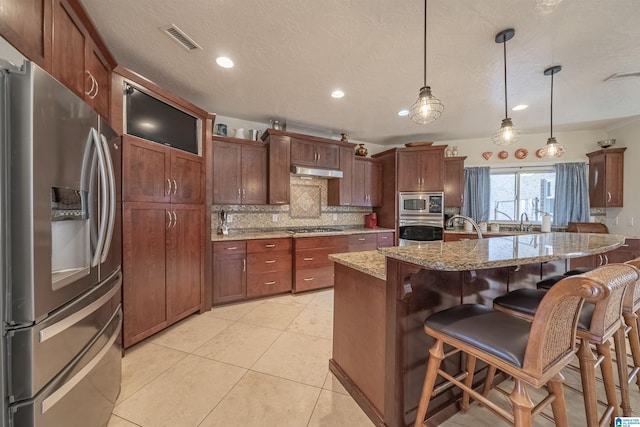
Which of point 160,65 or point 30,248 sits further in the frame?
point 160,65

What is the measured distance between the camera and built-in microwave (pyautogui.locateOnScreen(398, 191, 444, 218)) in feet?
13.8

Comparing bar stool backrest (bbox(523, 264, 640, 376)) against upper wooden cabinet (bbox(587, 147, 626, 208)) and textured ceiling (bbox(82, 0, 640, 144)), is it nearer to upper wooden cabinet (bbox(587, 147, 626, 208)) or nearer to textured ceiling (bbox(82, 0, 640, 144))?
textured ceiling (bbox(82, 0, 640, 144))

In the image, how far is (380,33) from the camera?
1.86 metres

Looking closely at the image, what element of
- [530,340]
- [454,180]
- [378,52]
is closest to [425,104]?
[378,52]

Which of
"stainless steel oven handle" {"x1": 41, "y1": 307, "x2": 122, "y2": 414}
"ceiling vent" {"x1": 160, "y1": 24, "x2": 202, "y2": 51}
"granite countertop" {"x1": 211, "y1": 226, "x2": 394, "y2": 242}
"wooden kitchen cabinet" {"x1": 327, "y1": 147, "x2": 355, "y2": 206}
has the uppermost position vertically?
"ceiling vent" {"x1": 160, "y1": 24, "x2": 202, "y2": 51}

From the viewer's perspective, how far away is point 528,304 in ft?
4.40

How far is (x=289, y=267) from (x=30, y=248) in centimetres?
278

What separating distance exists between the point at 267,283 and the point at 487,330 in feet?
8.97

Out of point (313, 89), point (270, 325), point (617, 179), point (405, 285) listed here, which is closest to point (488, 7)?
point (313, 89)

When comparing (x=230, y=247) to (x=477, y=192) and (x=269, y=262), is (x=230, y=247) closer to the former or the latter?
(x=269, y=262)

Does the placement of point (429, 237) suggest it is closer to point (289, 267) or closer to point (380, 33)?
point (289, 267)

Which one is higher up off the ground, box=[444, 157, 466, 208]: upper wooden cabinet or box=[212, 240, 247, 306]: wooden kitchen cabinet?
box=[444, 157, 466, 208]: upper wooden cabinet

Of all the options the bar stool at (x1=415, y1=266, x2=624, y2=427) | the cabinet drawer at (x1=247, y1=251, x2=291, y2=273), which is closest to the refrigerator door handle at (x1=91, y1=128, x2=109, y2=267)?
the bar stool at (x1=415, y1=266, x2=624, y2=427)

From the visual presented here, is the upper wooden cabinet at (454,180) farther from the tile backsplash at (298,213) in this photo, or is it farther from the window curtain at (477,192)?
the tile backsplash at (298,213)
